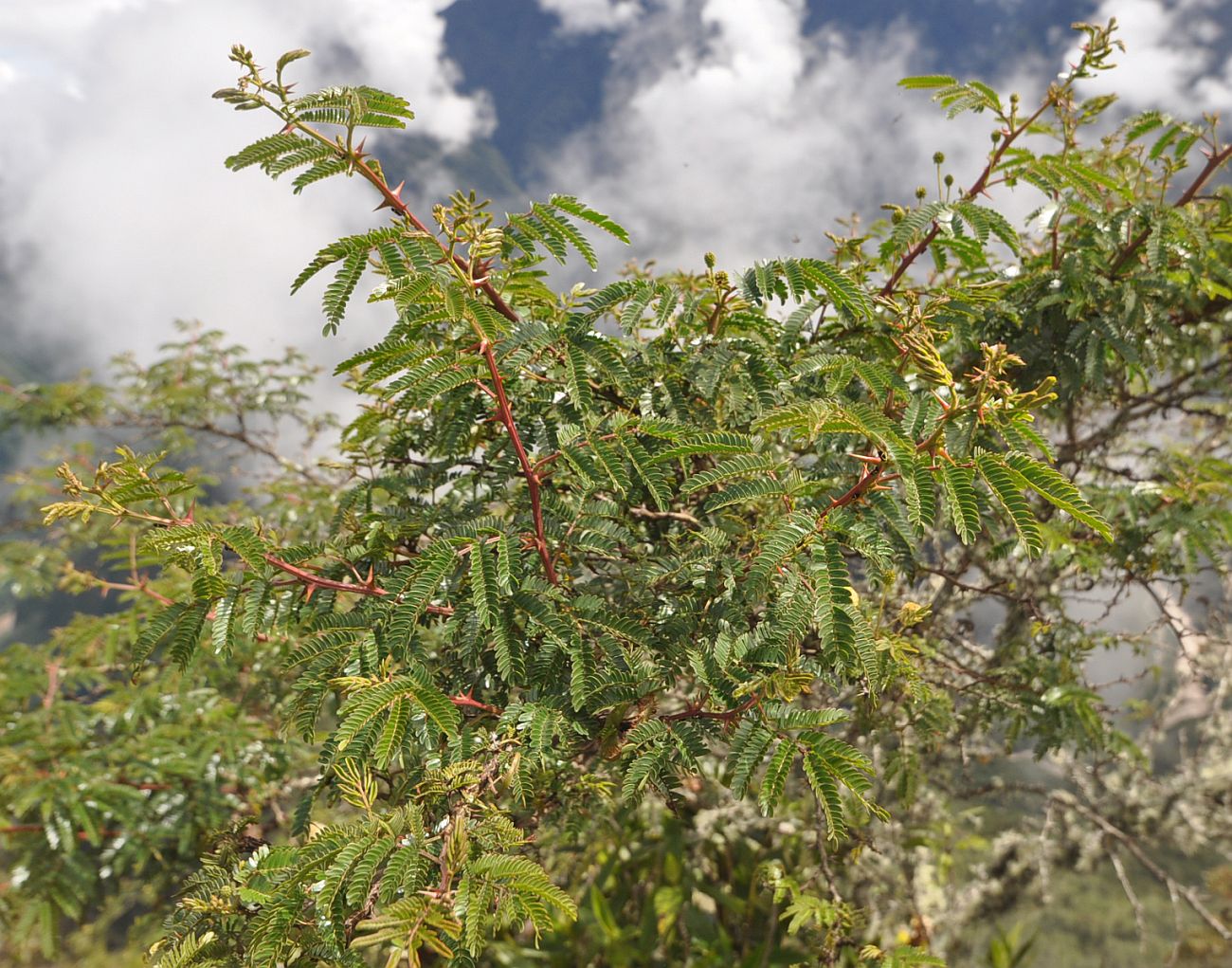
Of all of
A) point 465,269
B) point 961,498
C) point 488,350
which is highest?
point 465,269

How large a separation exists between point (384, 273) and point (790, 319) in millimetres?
881

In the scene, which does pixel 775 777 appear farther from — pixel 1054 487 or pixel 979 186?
pixel 979 186

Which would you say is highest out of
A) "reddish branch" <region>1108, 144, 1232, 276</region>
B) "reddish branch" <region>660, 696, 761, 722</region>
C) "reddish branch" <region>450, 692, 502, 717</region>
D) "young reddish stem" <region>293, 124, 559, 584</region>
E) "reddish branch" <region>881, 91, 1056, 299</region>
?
"reddish branch" <region>1108, 144, 1232, 276</region>

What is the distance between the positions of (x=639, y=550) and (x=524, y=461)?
1.53ft

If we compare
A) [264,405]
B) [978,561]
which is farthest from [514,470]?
[264,405]

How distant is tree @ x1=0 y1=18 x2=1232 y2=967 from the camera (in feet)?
3.20

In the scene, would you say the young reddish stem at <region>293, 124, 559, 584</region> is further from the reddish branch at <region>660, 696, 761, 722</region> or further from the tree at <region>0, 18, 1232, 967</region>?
the reddish branch at <region>660, 696, 761, 722</region>

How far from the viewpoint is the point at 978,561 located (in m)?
2.34

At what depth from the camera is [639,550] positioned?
150 centimetres

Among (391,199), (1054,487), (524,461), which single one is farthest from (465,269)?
(1054,487)

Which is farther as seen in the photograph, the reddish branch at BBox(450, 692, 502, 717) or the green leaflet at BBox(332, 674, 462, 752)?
the reddish branch at BBox(450, 692, 502, 717)

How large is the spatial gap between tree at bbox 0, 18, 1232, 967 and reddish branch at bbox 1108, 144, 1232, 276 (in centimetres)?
2

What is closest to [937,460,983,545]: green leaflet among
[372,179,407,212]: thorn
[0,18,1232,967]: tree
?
[0,18,1232,967]: tree

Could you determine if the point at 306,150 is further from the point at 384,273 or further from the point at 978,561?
the point at 978,561
